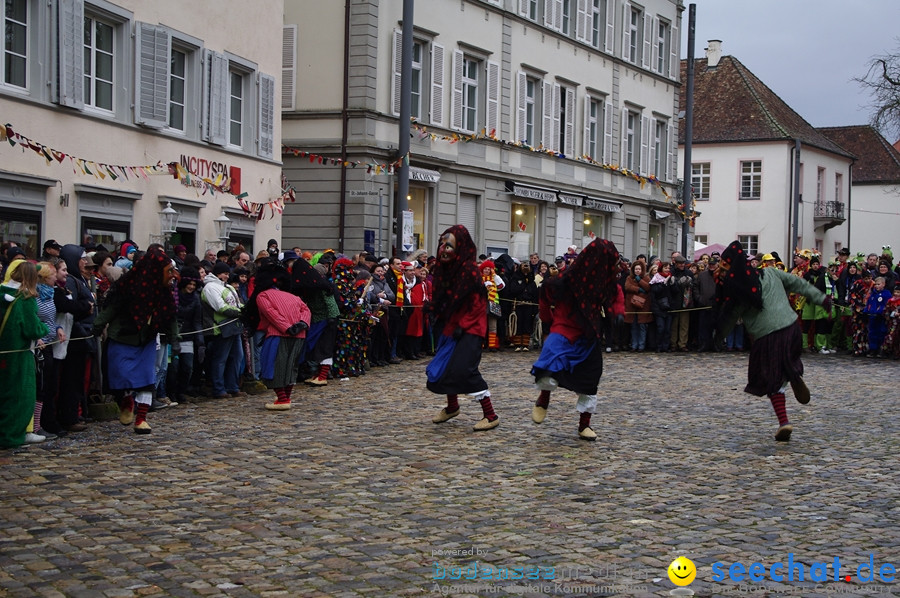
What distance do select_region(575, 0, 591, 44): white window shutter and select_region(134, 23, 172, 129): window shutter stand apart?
68.0 ft

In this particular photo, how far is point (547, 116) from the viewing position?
36.9 meters

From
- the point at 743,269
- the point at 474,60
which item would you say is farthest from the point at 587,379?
the point at 474,60

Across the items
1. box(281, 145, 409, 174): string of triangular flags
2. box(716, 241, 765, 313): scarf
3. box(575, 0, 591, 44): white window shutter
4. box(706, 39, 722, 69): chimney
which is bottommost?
box(716, 241, 765, 313): scarf

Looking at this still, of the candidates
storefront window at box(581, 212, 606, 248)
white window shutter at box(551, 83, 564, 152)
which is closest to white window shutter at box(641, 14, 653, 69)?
storefront window at box(581, 212, 606, 248)

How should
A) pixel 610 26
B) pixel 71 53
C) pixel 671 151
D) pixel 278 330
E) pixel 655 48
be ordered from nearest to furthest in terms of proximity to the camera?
pixel 278 330 < pixel 71 53 < pixel 610 26 < pixel 655 48 < pixel 671 151

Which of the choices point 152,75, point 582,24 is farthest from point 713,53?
point 152,75

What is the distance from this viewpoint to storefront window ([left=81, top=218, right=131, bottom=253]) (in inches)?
738

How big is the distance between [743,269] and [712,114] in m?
49.3

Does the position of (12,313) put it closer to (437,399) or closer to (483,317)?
(483,317)

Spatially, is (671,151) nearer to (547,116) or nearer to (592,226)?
(592,226)

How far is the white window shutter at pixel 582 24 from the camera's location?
38812 mm

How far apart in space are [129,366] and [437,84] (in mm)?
21670

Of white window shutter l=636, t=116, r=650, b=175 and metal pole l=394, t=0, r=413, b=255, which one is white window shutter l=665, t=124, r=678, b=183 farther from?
metal pole l=394, t=0, r=413, b=255

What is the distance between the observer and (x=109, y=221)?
19281 millimetres
